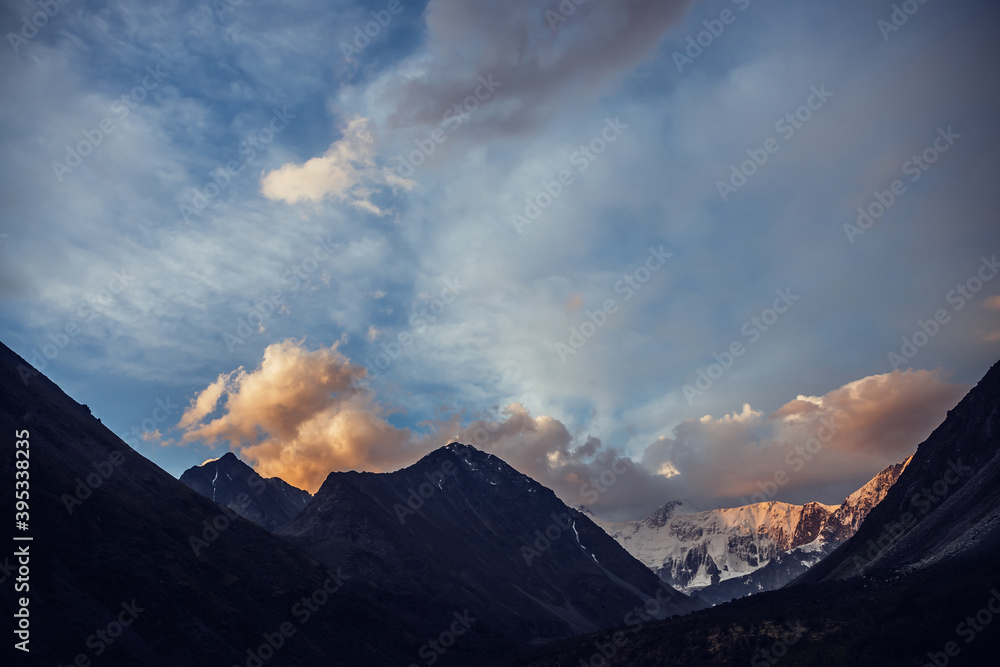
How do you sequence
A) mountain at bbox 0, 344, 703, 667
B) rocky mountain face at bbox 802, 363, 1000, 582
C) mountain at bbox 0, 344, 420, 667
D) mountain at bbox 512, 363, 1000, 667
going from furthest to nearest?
1. rocky mountain face at bbox 802, 363, 1000, 582
2. mountain at bbox 0, 344, 703, 667
3. mountain at bbox 0, 344, 420, 667
4. mountain at bbox 512, 363, 1000, 667

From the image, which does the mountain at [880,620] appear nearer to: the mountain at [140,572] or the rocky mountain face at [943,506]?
the rocky mountain face at [943,506]

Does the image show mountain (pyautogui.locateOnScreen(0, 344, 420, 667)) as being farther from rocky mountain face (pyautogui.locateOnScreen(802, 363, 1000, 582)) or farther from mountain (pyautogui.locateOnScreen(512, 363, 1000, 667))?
rocky mountain face (pyautogui.locateOnScreen(802, 363, 1000, 582))

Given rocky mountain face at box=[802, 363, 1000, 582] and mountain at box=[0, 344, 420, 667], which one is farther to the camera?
rocky mountain face at box=[802, 363, 1000, 582]

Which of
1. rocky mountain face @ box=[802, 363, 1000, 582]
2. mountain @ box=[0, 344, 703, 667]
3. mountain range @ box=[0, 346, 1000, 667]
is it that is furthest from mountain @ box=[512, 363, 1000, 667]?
mountain @ box=[0, 344, 703, 667]

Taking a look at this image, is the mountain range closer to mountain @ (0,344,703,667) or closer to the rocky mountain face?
mountain @ (0,344,703,667)

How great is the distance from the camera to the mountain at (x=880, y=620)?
69.8m

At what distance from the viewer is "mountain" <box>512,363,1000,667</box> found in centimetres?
6981

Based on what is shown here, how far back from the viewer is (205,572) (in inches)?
4542

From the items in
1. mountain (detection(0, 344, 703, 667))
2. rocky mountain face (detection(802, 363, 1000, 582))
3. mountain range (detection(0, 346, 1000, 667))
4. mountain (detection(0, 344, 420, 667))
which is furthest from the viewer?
rocky mountain face (detection(802, 363, 1000, 582))

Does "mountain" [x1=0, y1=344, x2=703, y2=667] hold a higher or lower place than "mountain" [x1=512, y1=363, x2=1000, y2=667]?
higher

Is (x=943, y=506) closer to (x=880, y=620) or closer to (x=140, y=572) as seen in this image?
(x=880, y=620)

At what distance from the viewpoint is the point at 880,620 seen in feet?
252

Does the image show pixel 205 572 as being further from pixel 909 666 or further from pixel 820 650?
pixel 909 666

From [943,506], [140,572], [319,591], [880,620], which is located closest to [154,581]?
[140,572]
